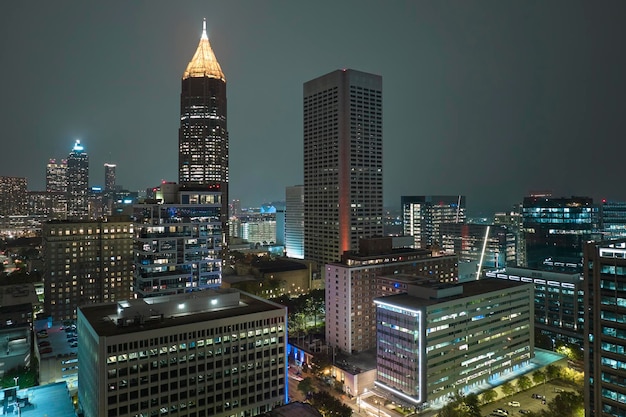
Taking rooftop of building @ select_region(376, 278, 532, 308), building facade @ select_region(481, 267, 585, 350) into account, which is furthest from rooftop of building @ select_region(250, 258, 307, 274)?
building facade @ select_region(481, 267, 585, 350)

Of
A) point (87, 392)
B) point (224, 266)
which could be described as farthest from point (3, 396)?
point (224, 266)

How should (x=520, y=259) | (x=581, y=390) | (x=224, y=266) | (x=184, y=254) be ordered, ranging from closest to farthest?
(x=581, y=390), (x=184, y=254), (x=224, y=266), (x=520, y=259)

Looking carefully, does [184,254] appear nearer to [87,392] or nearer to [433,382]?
[87,392]

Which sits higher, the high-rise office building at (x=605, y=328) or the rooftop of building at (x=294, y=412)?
the high-rise office building at (x=605, y=328)

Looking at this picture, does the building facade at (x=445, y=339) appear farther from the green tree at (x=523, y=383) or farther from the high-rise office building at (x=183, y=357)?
the high-rise office building at (x=183, y=357)

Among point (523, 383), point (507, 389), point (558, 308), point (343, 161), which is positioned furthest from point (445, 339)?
point (343, 161)

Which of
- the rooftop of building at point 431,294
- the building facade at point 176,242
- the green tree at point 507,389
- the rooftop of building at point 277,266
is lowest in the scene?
the green tree at point 507,389

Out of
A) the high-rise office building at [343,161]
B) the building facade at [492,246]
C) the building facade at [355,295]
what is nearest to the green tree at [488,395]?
the building facade at [355,295]
